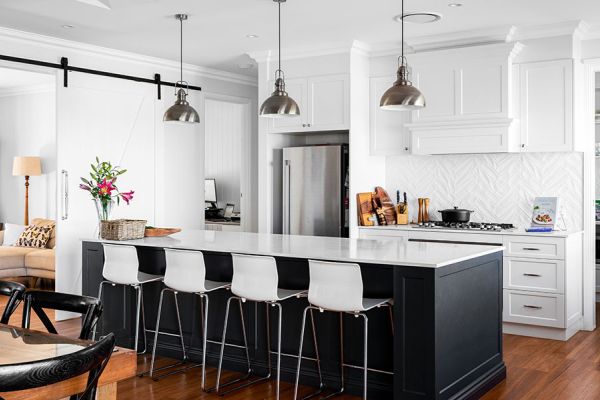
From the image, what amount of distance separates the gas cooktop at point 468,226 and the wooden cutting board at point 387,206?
406 millimetres

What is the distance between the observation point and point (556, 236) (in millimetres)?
5484

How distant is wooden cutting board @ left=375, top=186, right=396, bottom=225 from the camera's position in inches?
266

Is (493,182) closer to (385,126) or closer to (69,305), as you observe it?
(385,126)

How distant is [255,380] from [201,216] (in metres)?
3.64

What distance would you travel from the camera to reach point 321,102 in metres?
6.66

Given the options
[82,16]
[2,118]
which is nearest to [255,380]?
[82,16]

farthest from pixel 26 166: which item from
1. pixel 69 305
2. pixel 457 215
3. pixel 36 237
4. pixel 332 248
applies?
pixel 69 305

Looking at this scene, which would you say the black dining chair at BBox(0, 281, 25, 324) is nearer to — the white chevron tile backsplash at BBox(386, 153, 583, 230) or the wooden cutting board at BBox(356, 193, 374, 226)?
the wooden cutting board at BBox(356, 193, 374, 226)

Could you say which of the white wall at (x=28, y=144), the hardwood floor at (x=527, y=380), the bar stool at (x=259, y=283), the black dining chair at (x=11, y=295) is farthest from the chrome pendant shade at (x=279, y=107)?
the white wall at (x=28, y=144)

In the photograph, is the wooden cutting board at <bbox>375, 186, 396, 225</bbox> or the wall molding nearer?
the wall molding

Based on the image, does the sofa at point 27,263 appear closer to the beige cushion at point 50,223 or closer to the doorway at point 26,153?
the beige cushion at point 50,223

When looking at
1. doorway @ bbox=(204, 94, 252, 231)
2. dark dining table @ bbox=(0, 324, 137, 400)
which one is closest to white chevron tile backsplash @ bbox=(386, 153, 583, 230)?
doorway @ bbox=(204, 94, 252, 231)

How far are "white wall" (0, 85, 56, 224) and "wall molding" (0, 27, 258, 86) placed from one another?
2.68m

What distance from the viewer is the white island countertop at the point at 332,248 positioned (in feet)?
12.6
